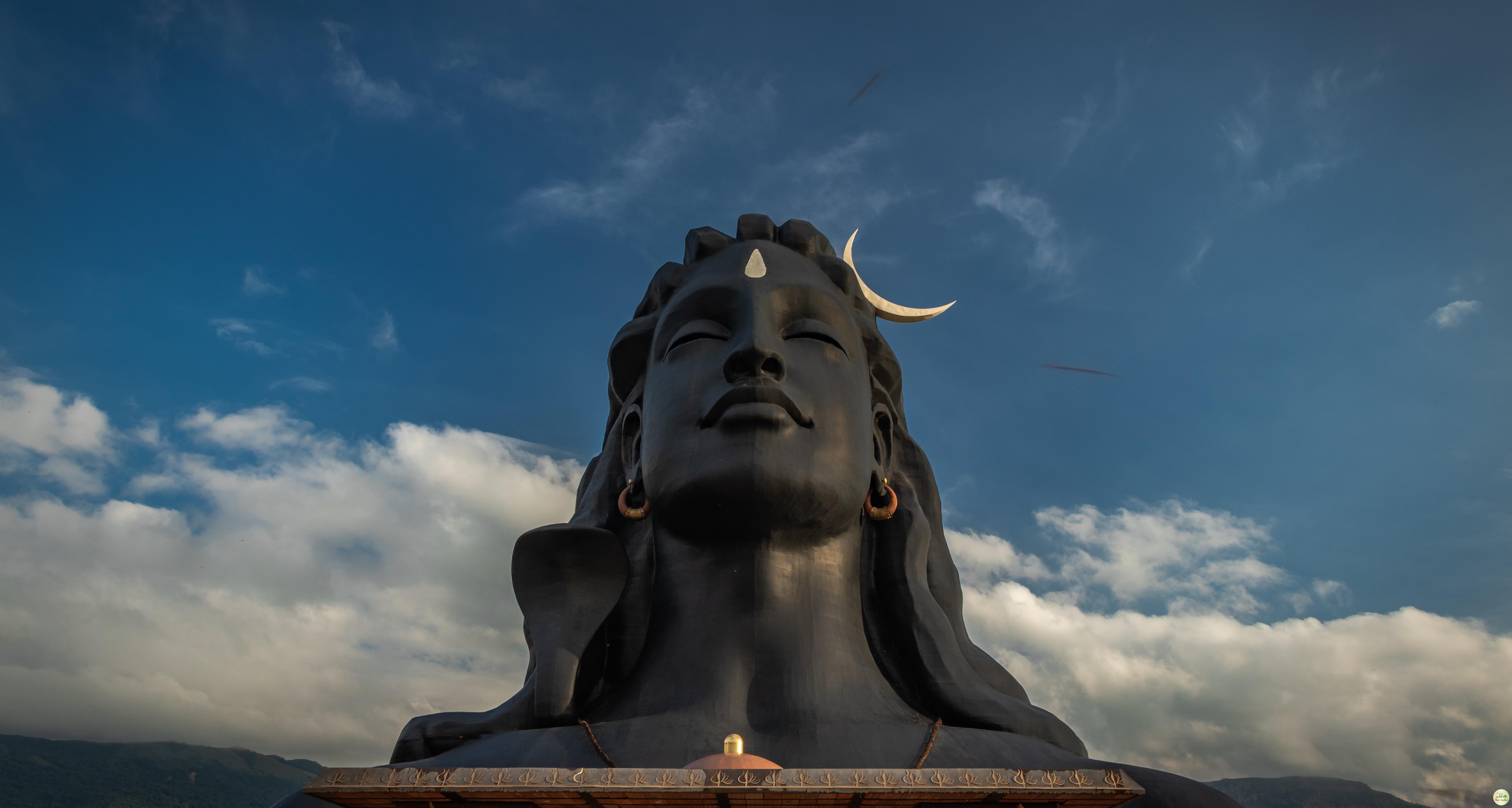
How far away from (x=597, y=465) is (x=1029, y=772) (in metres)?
6.34

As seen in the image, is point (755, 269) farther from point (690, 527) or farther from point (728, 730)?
point (728, 730)

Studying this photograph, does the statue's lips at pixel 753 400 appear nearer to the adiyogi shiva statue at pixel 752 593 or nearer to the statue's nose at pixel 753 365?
the adiyogi shiva statue at pixel 752 593

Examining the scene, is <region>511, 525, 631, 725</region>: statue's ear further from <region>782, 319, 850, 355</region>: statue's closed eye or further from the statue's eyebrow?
<region>782, 319, 850, 355</region>: statue's closed eye

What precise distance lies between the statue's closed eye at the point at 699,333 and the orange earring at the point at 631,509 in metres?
1.40

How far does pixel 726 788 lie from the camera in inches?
180

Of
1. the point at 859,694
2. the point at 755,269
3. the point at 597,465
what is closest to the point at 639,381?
the point at 597,465

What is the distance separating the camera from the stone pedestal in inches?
183

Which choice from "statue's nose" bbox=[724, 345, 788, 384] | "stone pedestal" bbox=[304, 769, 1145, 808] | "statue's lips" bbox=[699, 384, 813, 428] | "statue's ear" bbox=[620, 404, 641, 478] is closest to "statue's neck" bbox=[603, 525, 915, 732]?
"statue's lips" bbox=[699, 384, 813, 428]

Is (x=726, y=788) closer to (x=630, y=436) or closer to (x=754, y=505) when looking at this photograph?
(x=754, y=505)

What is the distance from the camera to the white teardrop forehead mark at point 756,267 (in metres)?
9.52

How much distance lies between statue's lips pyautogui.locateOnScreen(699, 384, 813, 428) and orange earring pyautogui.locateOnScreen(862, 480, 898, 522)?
4.80ft

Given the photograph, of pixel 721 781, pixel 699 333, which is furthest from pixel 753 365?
pixel 721 781

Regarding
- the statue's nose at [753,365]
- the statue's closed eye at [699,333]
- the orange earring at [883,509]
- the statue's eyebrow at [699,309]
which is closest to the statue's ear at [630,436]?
the statue's eyebrow at [699,309]

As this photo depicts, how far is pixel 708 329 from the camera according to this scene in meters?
9.19
